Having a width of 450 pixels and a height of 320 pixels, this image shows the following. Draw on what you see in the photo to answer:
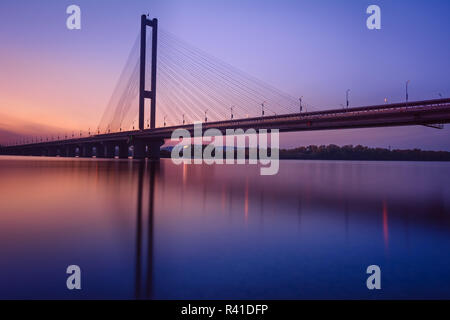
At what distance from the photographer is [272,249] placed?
441 cm

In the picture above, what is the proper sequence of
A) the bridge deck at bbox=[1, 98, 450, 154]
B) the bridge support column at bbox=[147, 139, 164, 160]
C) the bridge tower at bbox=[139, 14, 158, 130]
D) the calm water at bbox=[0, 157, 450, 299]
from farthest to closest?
the bridge support column at bbox=[147, 139, 164, 160]
the bridge tower at bbox=[139, 14, 158, 130]
the bridge deck at bbox=[1, 98, 450, 154]
the calm water at bbox=[0, 157, 450, 299]

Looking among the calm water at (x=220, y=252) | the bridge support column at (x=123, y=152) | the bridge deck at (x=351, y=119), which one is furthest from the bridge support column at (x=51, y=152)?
the calm water at (x=220, y=252)

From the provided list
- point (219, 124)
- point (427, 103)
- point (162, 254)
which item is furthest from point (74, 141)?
point (162, 254)

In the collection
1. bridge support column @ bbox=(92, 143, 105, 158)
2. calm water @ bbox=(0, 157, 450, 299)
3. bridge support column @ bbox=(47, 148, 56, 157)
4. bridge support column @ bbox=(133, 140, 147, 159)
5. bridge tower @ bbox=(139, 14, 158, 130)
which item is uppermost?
bridge tower @ bbox=(139, 14, 158, 130)

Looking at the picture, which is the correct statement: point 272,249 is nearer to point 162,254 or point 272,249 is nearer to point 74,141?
point 162,254

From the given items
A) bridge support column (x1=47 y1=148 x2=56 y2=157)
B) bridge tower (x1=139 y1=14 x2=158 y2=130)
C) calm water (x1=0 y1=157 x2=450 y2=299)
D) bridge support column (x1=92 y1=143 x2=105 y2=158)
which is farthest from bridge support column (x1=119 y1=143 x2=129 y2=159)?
calm water (x1=0 y1=157 x2=450 y2=299)

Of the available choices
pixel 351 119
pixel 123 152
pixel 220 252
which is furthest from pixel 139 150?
pixel 220 252

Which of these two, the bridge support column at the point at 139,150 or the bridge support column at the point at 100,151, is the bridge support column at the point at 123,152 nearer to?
the bridge support column at the point at 139,150

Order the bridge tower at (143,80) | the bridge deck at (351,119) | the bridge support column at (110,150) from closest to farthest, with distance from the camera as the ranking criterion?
1. the bridge deck at (351,119)
2. the bridge tower at (143,80)
3. the bridge support column at (110,150)

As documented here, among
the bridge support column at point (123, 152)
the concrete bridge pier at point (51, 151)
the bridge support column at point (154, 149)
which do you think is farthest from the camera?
the concrete bridge pier at point (51, 151)

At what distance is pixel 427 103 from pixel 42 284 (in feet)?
115

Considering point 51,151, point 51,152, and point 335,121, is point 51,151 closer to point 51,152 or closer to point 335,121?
point 51,152

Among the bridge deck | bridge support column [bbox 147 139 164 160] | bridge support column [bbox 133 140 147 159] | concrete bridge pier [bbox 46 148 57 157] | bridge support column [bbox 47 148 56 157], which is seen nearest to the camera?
the bridge deck

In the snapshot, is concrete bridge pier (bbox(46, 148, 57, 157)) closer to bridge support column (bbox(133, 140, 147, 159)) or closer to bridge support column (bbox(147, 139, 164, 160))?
bridge support column (bbox(147, 139, 164, 160))
